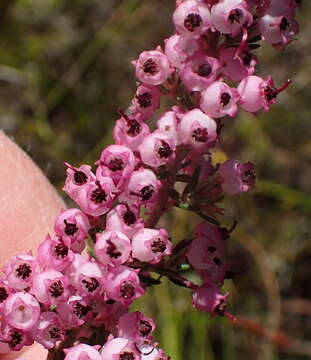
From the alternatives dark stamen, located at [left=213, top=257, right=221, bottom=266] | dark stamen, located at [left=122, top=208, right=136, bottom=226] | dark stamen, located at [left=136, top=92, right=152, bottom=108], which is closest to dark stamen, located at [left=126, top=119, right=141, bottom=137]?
dark stamen, located at [left=136, top=92, right=152, bottom=108]

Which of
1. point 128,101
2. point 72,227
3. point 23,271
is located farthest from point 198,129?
point 128,101

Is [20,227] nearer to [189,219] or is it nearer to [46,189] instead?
[46,189]

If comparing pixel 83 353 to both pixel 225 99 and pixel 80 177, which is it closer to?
pixel 80 177

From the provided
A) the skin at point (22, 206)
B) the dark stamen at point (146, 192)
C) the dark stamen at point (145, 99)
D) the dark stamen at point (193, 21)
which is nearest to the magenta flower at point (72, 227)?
the dark stamen at point (146, 192)

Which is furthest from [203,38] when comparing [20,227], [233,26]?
[20,227]

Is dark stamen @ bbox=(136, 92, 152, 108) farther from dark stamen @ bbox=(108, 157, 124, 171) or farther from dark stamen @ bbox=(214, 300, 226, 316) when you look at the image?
dark stamen @ bbox=(214, 300, 226, 316)

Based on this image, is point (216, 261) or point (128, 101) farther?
point (128, 101)
